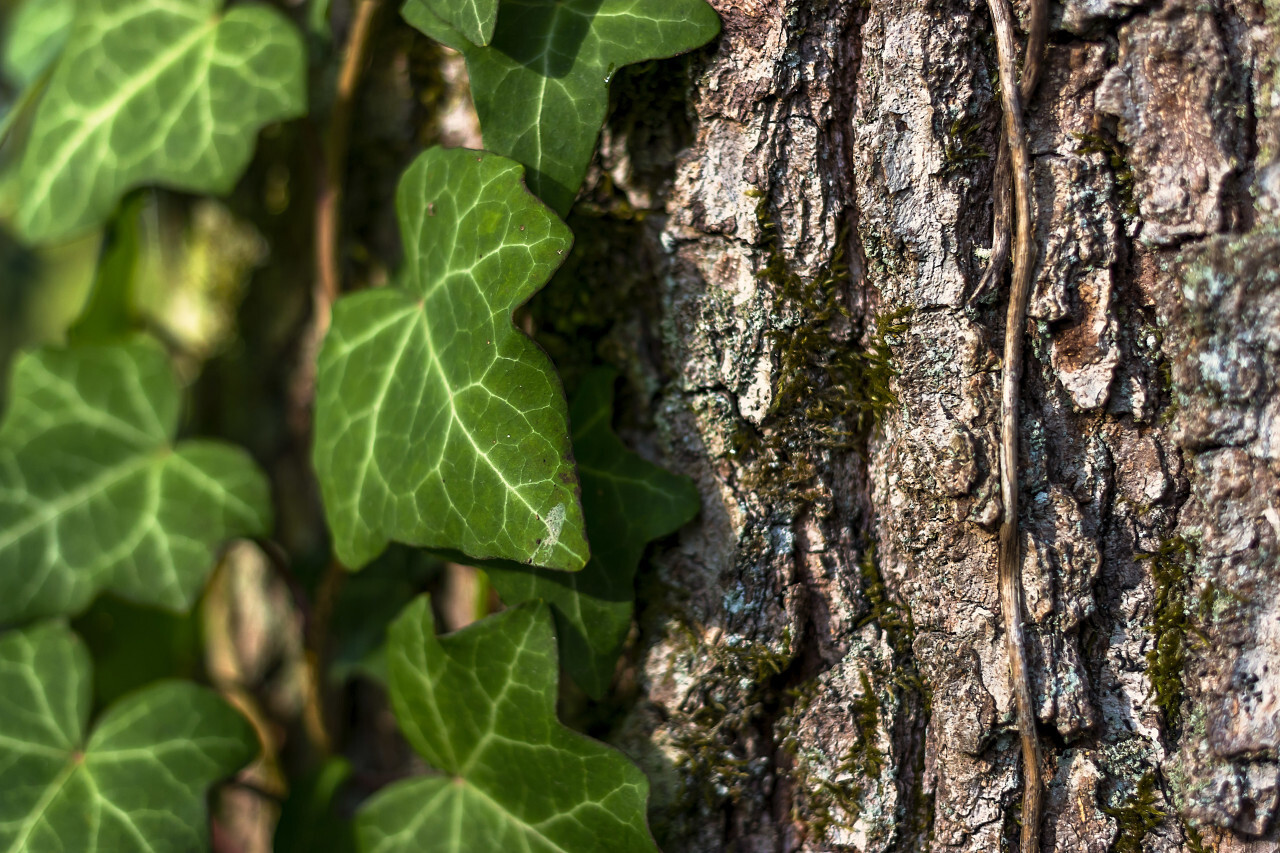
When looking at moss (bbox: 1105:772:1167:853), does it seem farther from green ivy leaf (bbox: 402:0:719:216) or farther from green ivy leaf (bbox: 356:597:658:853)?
green ivy leaf (bbox: 402:0:719:216)

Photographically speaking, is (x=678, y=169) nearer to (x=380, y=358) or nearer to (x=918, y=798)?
(x=380, y=358)

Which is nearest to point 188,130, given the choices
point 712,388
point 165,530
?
point 165,530

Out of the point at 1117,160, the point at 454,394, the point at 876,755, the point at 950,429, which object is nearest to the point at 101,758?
the point at 454,394

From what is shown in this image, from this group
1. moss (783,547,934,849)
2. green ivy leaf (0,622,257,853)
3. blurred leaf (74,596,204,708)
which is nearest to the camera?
moss (783,547,934,849)

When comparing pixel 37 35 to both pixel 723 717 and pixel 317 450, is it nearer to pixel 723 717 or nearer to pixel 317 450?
pixel 317 450

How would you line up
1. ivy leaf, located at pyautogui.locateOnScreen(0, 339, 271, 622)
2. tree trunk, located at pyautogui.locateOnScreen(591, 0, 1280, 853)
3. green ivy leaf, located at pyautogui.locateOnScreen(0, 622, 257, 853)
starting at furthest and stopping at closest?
ivy leaf, located at pyautogui.locateOnScreen(0, 339, 271, 622), green ivy leaf, located at pyautogui.locateOnScreen(0, 622, 257, 853), tree trunk, located at pyautogui.locateOnScreen(591, 0, 1280, 853)

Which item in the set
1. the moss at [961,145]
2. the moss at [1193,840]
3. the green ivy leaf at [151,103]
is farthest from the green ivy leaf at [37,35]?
the moss at [1193,840]

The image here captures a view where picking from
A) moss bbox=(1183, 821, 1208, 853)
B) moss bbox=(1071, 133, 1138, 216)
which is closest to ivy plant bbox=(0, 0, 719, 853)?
moss bbox=(1071, 133, 1138, 216)

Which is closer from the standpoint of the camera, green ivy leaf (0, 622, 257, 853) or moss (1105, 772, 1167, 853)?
moss (1105, 772, 1167, 853)
